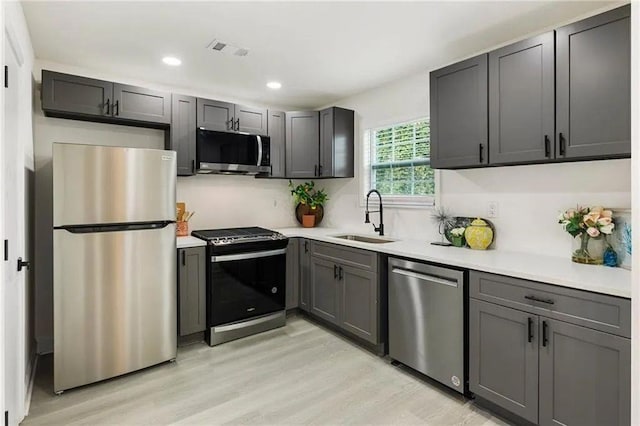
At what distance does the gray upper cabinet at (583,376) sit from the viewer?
5.30 ft

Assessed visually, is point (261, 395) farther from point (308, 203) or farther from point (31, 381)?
point (308, 203)

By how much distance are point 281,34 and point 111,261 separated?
6.63ft

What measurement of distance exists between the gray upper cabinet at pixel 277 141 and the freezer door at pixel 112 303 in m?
1.53

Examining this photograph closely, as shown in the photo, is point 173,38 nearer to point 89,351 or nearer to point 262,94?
point 262,94

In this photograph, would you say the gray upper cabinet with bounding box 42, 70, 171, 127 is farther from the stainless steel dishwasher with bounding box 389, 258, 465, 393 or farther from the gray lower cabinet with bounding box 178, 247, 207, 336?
the stainless steel dishwasher with bounding box 389, 258, 465, 393

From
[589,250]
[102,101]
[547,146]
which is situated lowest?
[589,250]

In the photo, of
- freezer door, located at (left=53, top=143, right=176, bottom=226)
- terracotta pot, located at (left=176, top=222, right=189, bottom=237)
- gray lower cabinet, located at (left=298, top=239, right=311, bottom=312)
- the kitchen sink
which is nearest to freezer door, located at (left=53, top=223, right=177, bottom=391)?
freezer door, located at (left=53, top=143, right=176, bottom=226)

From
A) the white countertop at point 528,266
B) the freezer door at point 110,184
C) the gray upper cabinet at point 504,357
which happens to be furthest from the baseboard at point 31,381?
the gray upper cabinet at point 504,357

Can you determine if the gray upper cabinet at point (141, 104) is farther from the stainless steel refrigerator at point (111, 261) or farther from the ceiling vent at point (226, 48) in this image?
the ceiling vent at point (226, 48)

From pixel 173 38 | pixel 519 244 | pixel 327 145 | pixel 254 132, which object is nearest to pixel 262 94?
pixel 254 132

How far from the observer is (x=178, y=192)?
3.71 m

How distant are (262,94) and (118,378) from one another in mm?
3023

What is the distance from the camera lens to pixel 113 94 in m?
3.02

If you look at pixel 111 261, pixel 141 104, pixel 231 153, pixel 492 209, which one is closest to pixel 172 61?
pixel 141 104
